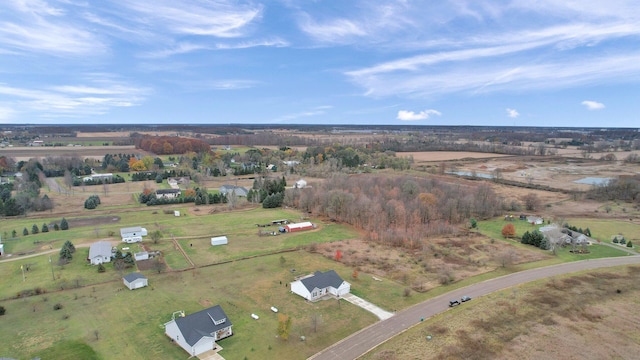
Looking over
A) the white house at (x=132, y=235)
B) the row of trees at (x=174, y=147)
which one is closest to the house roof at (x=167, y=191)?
the white house at (x=132, y=235)

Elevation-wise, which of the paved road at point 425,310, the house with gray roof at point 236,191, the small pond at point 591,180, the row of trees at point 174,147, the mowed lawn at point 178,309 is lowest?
the mowed lawn at point 178,309

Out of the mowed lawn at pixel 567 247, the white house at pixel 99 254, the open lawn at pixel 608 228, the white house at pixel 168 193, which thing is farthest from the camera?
the white house at pixel 168 193

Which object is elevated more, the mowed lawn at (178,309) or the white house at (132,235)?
the white house at (132,235)

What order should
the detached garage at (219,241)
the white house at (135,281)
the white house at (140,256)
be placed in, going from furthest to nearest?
the detached garage at (219,241) → the white house at (140,256) → the white house at (135,281)

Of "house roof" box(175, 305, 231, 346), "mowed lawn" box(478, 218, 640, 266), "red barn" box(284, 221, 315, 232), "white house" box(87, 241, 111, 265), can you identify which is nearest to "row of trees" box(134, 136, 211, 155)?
"red barn" box(284, 221, 315, 232)

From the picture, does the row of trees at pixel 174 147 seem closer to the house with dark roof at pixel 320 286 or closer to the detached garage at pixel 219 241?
the detached garage at pixel 219 241

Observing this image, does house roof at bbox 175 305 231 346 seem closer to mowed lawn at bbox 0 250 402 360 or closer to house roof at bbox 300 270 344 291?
mowed lawn at bbox 0 250 402 360

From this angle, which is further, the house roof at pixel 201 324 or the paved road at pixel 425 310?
the paved road at pixel 425 310

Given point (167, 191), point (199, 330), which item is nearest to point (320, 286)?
point (199, 330)

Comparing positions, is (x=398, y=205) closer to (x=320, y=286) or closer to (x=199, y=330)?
(x=320, y=286)
